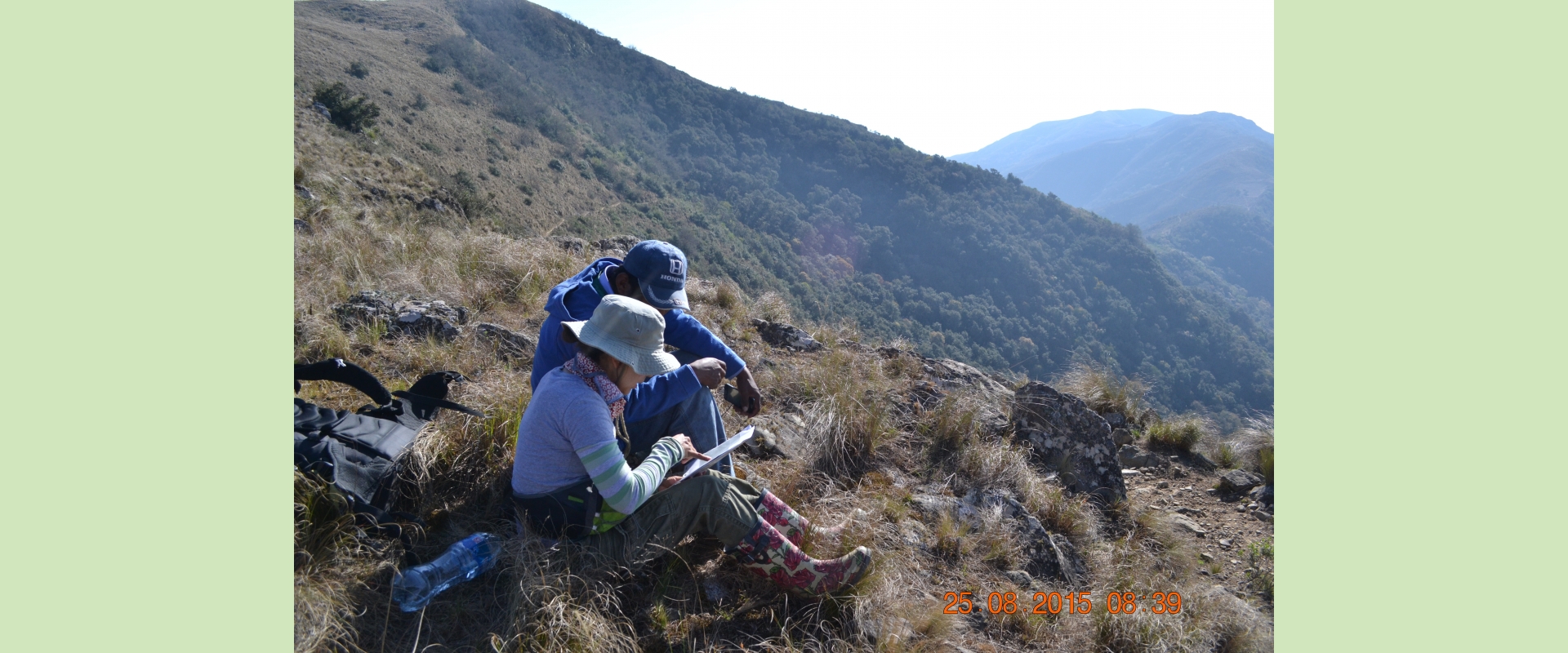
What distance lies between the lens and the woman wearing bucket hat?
204cm

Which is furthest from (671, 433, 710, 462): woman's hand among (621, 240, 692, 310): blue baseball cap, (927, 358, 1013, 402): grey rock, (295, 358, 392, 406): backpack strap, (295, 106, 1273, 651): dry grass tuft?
(927, 358, 1013, 402): grey rock

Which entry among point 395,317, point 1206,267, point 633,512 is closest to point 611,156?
point 395,317

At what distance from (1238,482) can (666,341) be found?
454cm

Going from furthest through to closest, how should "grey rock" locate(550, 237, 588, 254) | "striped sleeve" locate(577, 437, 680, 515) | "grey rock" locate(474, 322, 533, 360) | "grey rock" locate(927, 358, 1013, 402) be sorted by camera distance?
"grey rock" locate(550, 237, 588, 254)
"grey rock" locate(927, 358, 1013, 402)
"grey rock" locate(474, 322, 533, 360)
"striped sleeve" locate(577, 437, 680, 515)

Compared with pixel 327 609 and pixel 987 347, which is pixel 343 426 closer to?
pixel 327 609

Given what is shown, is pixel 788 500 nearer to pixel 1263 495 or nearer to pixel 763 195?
pixel 1263 495

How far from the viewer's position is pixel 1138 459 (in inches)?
214

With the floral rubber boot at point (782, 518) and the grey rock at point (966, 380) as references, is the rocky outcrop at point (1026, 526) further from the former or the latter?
the grey rock at point (966, 380)

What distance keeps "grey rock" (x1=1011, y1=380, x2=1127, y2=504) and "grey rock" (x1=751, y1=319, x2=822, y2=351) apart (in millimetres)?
1845

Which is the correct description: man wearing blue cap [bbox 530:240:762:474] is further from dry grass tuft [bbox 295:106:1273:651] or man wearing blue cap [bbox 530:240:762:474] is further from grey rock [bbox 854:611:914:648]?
grey rock [bbox 854:611:914:648]

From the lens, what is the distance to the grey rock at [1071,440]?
4.43 m

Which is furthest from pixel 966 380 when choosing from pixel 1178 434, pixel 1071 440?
pixel 1178 434

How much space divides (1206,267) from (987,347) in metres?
72.4

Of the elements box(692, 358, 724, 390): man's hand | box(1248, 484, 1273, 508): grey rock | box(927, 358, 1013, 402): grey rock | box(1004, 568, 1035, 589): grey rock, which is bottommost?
box(1248, 484, 1273, 508): grey rock
